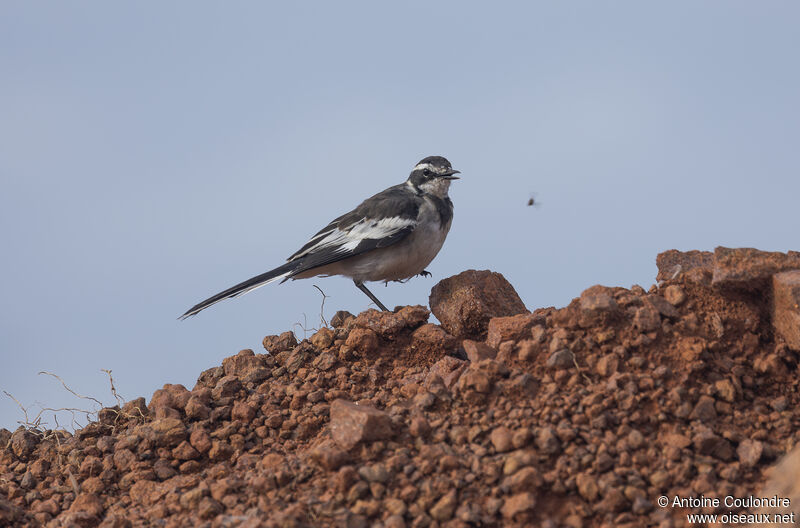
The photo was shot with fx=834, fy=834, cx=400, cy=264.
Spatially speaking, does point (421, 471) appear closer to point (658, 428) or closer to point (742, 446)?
point (658, 428)

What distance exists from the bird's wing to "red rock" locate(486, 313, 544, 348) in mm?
2782

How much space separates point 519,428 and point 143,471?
9.77ft

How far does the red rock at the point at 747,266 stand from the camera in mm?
6426

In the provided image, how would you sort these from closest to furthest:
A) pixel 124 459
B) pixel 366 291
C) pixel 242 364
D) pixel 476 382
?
pixel 476 382 → pixel 124 459 → pixel 242 364 → pixel 366 291

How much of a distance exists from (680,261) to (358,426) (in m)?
3.66

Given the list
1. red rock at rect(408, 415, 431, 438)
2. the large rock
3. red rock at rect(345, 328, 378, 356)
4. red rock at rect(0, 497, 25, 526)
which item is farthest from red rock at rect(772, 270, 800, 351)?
red rock at rect(0, 497, 25, 526)

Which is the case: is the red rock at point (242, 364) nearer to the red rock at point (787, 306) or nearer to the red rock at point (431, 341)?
the red rock at point (431, 341)

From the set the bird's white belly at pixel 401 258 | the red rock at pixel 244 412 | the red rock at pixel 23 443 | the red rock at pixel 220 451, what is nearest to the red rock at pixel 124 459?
the red rock at pixel 220 451

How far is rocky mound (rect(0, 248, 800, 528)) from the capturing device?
5086 millimetres

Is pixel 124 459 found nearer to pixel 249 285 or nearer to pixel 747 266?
pixel 249 285

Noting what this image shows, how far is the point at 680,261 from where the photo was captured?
751cm

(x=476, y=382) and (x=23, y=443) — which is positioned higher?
(x=23, y=443)

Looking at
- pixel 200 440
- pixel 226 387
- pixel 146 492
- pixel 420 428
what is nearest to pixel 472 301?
pixel 226 387

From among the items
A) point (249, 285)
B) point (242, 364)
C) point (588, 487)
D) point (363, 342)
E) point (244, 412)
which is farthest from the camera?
point (249, 285)
